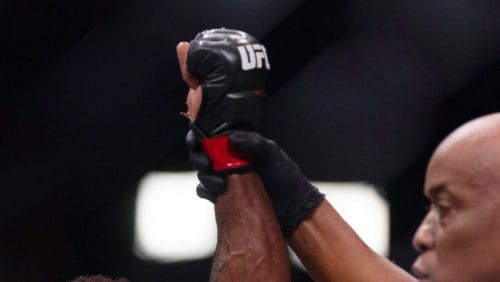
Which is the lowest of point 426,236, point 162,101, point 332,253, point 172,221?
point 172,221

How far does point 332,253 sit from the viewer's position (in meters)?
1.50

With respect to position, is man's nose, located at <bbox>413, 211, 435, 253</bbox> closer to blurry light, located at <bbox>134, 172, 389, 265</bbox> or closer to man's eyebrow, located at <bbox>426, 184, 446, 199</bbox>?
man's eyebrow, located at <bbox>426, 184, 446, 199</bbox>

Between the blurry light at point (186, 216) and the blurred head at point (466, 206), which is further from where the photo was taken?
the blurry light at point (186, 216)

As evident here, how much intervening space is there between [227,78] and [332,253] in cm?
37

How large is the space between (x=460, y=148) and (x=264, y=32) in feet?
5.05

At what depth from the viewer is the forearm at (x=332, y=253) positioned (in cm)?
149

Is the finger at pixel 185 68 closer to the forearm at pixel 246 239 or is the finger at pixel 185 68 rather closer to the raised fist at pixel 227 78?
the raised fist at pixel 227 78

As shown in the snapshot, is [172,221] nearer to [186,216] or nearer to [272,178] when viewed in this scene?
[186,216]

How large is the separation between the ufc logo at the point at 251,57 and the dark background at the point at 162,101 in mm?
1380

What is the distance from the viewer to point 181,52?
1.36 meters

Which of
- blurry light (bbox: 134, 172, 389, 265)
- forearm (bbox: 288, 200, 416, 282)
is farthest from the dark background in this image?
forearm (bbox: 288, 200, 416, 282)

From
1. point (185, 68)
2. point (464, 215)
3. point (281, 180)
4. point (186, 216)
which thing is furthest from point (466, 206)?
point (186, 216)

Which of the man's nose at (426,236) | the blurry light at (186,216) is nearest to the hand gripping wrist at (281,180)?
the man's nose at (426,236)

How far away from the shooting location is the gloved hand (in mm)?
1328
